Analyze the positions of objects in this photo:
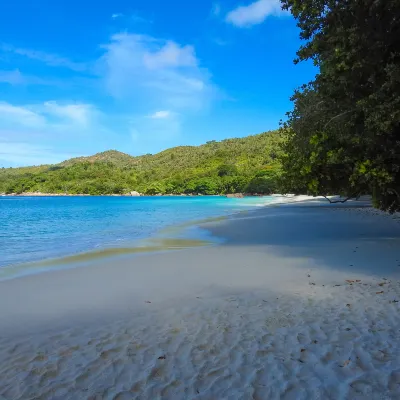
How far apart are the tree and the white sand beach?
10.3 feet

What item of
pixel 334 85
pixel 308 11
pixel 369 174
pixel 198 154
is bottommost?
pixel 369 174

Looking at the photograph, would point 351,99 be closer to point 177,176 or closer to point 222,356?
point 222,356

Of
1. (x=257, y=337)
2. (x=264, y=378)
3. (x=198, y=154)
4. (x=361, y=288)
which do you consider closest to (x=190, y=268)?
(x=361, y=288)

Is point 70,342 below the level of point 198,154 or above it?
below

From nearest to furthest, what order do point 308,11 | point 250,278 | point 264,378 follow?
1. point 264,378
2. point 250,278
3. point 308,11

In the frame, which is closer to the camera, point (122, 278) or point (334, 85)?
point (122, 278)

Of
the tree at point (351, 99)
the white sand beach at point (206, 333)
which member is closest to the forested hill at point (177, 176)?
the tree at point (351, 99)

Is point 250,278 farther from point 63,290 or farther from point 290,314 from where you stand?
point 63,290

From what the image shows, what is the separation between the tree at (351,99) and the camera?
8047 mm

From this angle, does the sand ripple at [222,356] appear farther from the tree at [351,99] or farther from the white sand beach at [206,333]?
the tree at [351,99]

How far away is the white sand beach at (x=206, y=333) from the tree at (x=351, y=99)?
3147mm

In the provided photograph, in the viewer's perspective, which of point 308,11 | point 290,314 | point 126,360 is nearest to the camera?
point 126,360

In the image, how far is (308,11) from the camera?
30.8 ft

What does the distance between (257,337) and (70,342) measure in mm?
2514
